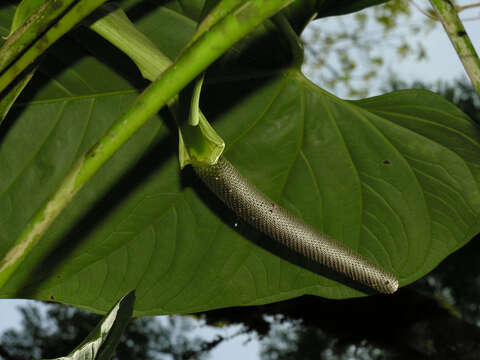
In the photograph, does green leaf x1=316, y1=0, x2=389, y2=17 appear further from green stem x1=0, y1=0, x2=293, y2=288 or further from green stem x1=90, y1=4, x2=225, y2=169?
Answer: green stem x1=0, y1=0, x2=293, y2=288

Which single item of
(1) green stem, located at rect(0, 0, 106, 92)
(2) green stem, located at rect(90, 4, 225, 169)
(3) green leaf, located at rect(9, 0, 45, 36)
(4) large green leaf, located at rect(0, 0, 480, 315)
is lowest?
(4) large green leaf, located at rect(0, 0, 480, 315)

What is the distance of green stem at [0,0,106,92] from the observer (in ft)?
0.86

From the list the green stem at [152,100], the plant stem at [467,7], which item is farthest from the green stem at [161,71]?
the plant stem at [467,7]

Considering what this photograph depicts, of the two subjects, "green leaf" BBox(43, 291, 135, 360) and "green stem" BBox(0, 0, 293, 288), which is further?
"green leaf" BBox(43, 291, 135, 360)

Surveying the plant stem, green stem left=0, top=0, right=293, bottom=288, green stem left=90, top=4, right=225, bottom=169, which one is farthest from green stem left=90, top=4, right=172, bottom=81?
the plant stem

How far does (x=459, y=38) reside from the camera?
0.40 metres

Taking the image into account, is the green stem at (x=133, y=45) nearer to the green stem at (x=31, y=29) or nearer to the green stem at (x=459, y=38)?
the green stem at (x=31, y=29)

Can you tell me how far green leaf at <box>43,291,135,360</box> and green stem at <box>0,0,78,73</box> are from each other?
0.18 metres

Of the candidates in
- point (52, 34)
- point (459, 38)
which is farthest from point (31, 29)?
point (459, 38)

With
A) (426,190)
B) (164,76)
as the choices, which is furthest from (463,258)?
(164,76)

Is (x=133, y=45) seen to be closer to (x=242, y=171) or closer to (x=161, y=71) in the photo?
(x=161, y=71)

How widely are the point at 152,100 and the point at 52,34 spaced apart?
0.10 m

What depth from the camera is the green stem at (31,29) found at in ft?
0.87

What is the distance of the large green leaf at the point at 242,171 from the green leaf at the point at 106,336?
0.24 metres
